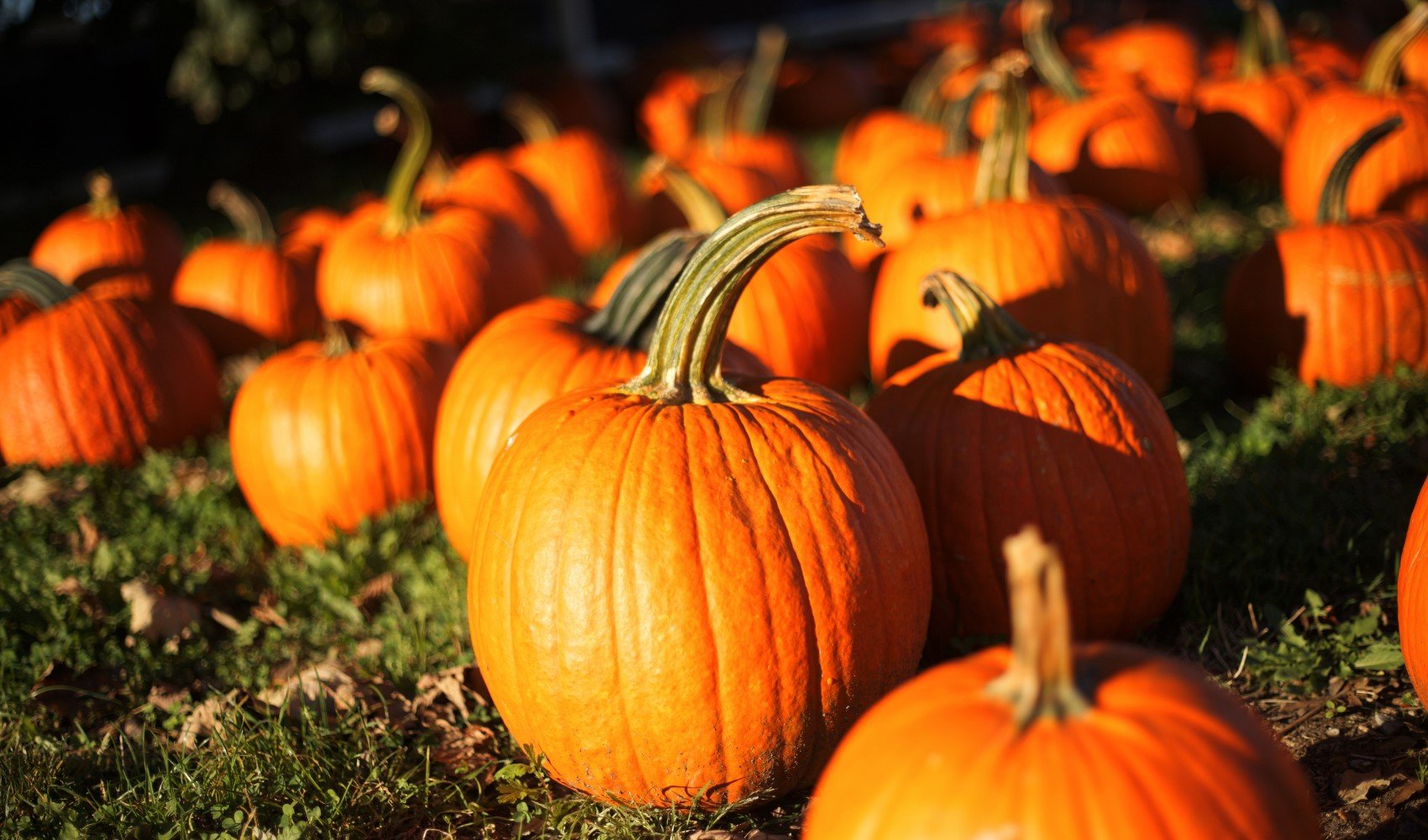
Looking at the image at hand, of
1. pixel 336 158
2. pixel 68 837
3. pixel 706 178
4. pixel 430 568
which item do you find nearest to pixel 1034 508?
pixel 430 568

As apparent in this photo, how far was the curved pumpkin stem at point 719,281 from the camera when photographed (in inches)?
87.8

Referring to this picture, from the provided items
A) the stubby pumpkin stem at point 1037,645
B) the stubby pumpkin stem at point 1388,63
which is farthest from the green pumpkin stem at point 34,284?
the stubby pumpkin stem at point 1388,63

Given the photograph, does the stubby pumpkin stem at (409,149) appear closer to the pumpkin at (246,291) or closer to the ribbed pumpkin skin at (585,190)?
the pumpkin at (246,291)

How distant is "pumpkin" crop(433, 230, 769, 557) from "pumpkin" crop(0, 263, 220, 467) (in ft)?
5.95

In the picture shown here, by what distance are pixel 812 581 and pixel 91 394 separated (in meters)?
3.50

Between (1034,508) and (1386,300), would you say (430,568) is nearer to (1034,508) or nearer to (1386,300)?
(1034,508)

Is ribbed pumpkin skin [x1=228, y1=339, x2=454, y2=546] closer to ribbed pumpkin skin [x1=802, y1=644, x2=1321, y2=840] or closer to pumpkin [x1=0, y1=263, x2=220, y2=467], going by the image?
pumpkin [x1=0, y1=263, x2=220, y2=467]

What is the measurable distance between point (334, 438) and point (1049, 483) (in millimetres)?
2375

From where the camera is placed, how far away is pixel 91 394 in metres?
4.59

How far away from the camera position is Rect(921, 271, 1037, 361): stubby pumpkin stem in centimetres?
300

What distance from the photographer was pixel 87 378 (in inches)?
180

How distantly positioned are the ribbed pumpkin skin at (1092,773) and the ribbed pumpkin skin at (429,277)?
3821mm

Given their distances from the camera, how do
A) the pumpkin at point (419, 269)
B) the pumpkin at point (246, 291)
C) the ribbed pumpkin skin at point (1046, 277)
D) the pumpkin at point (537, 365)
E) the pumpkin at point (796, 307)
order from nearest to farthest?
the pumpkin at point (537, 365), the ribbed pumpkin skin at point (1046, 277), the pumpkin at point (796, 307), the pumpkin at point (419, 269), the pumpkin at point (246, 291)

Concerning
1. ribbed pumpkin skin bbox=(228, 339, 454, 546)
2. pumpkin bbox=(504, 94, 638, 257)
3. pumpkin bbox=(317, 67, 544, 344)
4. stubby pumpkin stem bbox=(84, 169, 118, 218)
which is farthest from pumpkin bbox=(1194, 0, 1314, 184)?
stubby pumpkin stem bbox=(84, 169, 118, 218)
